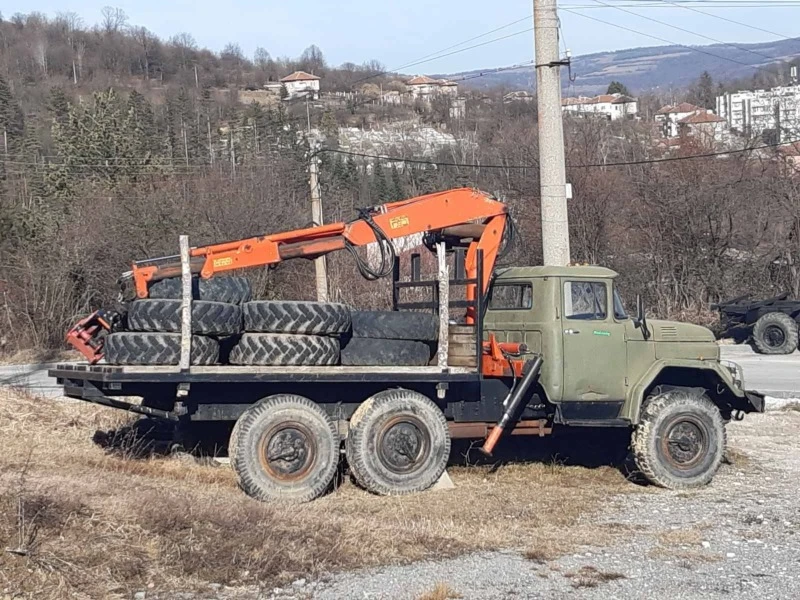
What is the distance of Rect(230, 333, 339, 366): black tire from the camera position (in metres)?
9.65

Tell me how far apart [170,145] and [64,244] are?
21853 mm

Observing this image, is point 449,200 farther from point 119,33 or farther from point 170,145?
point 119,33

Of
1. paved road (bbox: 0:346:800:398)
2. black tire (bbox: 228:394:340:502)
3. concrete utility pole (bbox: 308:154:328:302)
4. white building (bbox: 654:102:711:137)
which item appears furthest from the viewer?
white building (bbox: 654:102:711:137)

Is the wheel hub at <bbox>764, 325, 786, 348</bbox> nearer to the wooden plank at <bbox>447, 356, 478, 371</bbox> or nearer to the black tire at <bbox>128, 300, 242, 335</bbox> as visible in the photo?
the wooden plank at <bbox>447, 356, 478, 371</bbox>

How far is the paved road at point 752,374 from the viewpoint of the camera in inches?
731

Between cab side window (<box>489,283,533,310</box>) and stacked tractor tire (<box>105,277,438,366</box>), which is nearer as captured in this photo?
stacked tractor tire (<box>105,277,438,366</box>)

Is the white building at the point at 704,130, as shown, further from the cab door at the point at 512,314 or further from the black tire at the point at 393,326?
the black tire at the point at 393,326

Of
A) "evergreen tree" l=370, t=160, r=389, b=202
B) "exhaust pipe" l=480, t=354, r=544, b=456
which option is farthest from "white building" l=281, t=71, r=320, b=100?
"exhaust pipe" l=480, t=354, r=544, b=456

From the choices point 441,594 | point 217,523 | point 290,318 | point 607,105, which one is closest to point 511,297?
point 290,318

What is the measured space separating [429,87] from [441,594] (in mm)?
76222

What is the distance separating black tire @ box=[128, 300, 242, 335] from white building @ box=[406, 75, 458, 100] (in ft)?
185

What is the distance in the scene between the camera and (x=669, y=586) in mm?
7094

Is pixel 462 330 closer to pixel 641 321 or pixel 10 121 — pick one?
pixel 641 321

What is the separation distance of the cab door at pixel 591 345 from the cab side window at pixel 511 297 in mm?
390
